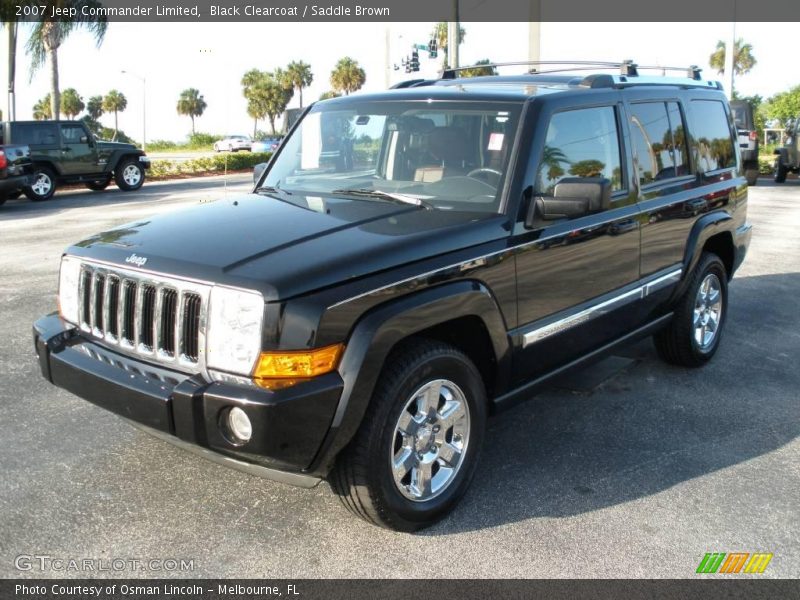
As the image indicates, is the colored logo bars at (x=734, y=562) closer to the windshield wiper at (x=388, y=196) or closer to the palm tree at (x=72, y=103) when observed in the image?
the windshield wiper at (x=388, y=196)

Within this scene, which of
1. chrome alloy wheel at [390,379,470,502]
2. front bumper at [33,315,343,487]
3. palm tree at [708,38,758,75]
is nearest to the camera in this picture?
front bumper at [33,315,343,487]

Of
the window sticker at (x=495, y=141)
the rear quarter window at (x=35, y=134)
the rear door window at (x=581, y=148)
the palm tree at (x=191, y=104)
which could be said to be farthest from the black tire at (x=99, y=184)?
the palm tree at (x=191, y=104)

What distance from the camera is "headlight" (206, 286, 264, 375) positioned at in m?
2.93

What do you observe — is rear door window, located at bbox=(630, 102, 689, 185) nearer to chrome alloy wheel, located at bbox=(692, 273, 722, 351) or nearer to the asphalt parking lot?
chrome alloy wheel, located at bbox=(692, 273, 722, 351)

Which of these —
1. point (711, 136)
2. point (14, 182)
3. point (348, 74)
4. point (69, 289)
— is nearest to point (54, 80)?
point (14, 182)

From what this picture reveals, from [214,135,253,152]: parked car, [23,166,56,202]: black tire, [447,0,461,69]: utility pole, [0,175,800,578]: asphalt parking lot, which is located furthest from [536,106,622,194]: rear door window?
[214,135,253,152]: parked car

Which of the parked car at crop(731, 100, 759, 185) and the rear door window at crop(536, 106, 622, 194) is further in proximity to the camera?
the parked car at crop(731, 100, 759, 185)

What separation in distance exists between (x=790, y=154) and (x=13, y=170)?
19298 mm

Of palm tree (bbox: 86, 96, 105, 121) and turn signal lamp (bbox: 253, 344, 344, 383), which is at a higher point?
palm tree (bbox: 86, 96, 105, 121)

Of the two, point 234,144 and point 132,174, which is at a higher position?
point 234,144

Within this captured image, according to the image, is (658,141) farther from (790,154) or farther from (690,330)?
(790,154)

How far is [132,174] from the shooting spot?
2097cm

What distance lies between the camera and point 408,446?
3393 mm

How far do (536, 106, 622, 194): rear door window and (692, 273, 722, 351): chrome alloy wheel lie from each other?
1555 millimetres
